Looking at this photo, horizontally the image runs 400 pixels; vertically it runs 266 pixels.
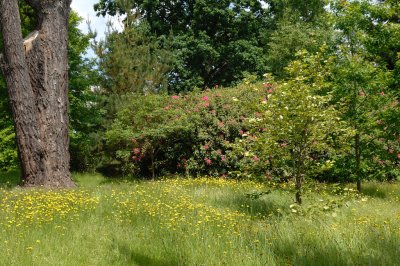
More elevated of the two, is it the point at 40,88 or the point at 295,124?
the point at 40,88

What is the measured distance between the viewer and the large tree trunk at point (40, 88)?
1002cm

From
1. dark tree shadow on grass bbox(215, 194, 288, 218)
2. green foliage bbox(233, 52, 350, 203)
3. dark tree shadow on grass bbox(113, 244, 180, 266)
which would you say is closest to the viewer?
dark tree shadow on grass bbox(113, 244, 180, 266)

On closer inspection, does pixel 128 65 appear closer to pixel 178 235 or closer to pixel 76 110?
pixel 76 110

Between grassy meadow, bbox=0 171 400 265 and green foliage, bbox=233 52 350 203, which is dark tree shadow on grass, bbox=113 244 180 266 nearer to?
grassy meadow, bbox=0 171 400 265

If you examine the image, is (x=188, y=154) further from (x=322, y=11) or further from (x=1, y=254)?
(x=322, y=11)

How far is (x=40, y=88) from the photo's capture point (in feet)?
34.3

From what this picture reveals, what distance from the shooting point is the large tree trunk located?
1002 centimetres

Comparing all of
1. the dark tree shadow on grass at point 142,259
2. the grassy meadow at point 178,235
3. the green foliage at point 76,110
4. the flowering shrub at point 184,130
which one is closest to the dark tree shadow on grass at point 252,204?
the grassy meadow at point 178,235

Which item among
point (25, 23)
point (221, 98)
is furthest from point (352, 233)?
point (25, 23)

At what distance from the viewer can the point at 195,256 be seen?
4.87 meters

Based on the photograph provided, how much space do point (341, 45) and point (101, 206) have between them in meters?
7.35

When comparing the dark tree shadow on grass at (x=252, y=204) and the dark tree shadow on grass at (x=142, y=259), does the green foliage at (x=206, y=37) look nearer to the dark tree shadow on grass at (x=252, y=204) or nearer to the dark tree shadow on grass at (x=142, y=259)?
the dark tree shadow on grass at (x=252, y=204)

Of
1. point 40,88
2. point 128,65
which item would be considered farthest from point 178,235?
point 128,65

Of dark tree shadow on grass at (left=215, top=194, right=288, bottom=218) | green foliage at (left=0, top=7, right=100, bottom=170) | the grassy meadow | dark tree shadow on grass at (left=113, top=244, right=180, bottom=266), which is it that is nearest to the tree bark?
the grassy meadow
